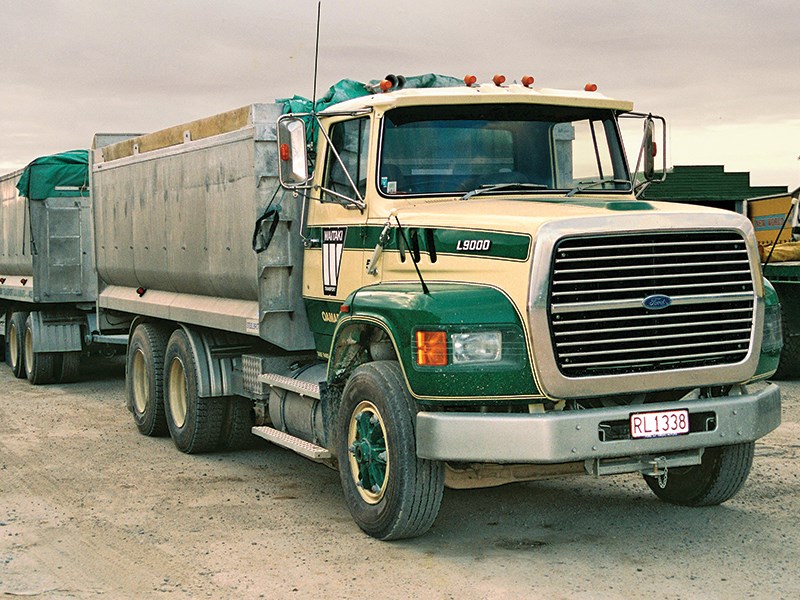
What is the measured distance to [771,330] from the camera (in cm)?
729

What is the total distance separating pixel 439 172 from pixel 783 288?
783 cm

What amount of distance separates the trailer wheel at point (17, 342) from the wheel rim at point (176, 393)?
288 inches

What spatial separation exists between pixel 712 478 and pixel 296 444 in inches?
109

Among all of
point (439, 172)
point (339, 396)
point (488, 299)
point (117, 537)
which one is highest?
point (439, 172)

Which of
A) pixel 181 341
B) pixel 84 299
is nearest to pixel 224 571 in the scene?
pixel 181 341

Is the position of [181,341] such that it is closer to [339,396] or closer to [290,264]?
[290,264]

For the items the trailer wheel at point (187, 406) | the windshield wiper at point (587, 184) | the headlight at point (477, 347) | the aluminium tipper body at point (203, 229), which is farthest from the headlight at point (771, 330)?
the trailer wheel at point (187, 406)

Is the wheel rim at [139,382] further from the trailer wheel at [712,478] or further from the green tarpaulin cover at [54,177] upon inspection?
the green tarpaulin cover at [54,177]

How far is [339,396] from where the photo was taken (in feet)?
26.2

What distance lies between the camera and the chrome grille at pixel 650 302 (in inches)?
254

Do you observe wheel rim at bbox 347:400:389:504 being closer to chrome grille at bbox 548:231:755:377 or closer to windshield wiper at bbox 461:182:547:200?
chrome grille at bbox 548:231:755:377

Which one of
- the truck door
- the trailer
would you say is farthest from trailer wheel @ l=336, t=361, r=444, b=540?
Result: the trailer

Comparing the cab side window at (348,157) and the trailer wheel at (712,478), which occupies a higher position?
the cab side window at (348,157)

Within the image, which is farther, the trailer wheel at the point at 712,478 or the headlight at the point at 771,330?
the trailer wheel at the point at 712,478
